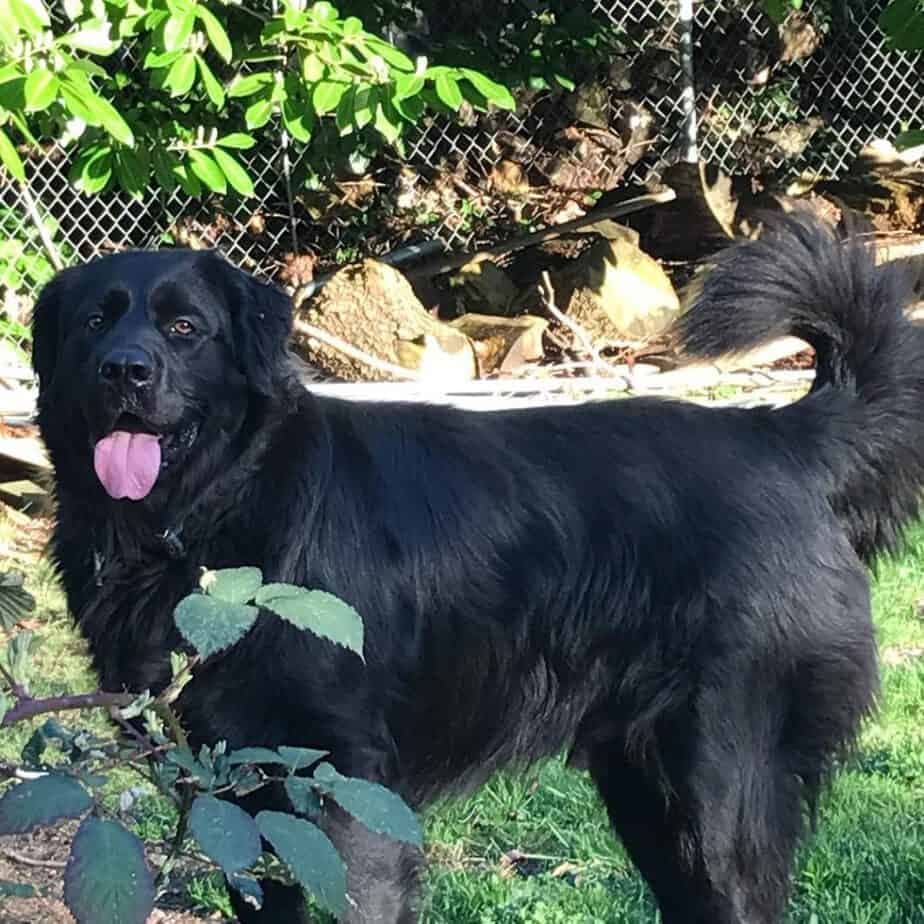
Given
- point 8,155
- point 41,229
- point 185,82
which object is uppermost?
point 185,82

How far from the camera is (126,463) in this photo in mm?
2910

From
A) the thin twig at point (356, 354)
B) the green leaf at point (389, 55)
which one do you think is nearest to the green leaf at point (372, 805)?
the green leaf at point (389, 55)

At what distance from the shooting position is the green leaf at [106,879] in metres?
1.06

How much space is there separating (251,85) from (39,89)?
1.53m

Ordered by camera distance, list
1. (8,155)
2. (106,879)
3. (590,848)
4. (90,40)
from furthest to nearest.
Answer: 1. (8,155)
2. (90,40)
3. (590,848)
4. (106,879)

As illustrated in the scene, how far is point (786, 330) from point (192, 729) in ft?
5.43

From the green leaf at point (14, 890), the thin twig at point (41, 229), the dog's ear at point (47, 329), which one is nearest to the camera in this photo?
the green leaf at point (14, 890)

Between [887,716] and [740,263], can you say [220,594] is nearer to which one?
[740,263]

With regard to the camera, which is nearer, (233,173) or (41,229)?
(233,173)

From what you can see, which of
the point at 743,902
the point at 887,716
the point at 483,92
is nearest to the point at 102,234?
the point at 483,92

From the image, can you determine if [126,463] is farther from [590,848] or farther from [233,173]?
[233,173]

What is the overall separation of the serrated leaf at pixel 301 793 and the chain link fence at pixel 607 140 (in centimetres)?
885

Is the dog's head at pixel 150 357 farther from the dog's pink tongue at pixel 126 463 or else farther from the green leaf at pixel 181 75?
the green leaf at pixel 181 75

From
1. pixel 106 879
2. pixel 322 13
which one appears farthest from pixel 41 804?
pixel 322 13
